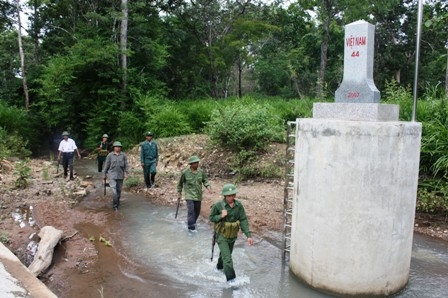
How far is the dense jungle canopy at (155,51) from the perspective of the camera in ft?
73.3

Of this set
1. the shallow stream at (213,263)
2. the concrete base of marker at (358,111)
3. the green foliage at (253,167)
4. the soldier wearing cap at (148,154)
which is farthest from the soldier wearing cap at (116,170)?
the concrete base of marker at (358,111)

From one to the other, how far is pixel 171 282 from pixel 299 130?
3017mm

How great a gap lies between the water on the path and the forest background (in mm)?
5703

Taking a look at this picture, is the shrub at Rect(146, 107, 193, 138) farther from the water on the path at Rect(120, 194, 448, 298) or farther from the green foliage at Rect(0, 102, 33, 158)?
the water on the path at Rect(120, 194, 448, 298)

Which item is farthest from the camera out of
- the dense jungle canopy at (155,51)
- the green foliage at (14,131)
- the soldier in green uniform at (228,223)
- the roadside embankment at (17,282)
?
the dense jungle canopy at (155,51)

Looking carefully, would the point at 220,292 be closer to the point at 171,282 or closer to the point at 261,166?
the point at 171,282

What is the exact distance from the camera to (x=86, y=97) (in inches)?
937

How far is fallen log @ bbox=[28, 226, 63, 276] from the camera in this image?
6.52m

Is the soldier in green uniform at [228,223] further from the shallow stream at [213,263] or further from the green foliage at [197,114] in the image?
the green foliage at [197,114]

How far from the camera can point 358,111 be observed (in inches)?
228

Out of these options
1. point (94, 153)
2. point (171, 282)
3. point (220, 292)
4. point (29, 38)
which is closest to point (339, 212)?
point (220, 292)

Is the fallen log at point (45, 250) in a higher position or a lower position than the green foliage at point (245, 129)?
lower

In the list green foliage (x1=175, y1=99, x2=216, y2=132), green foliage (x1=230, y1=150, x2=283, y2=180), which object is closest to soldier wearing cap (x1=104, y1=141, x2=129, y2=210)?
green foliage (x1=230, y1=150, x2=283, y2=180)

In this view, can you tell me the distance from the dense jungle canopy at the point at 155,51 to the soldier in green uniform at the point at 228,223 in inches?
489
